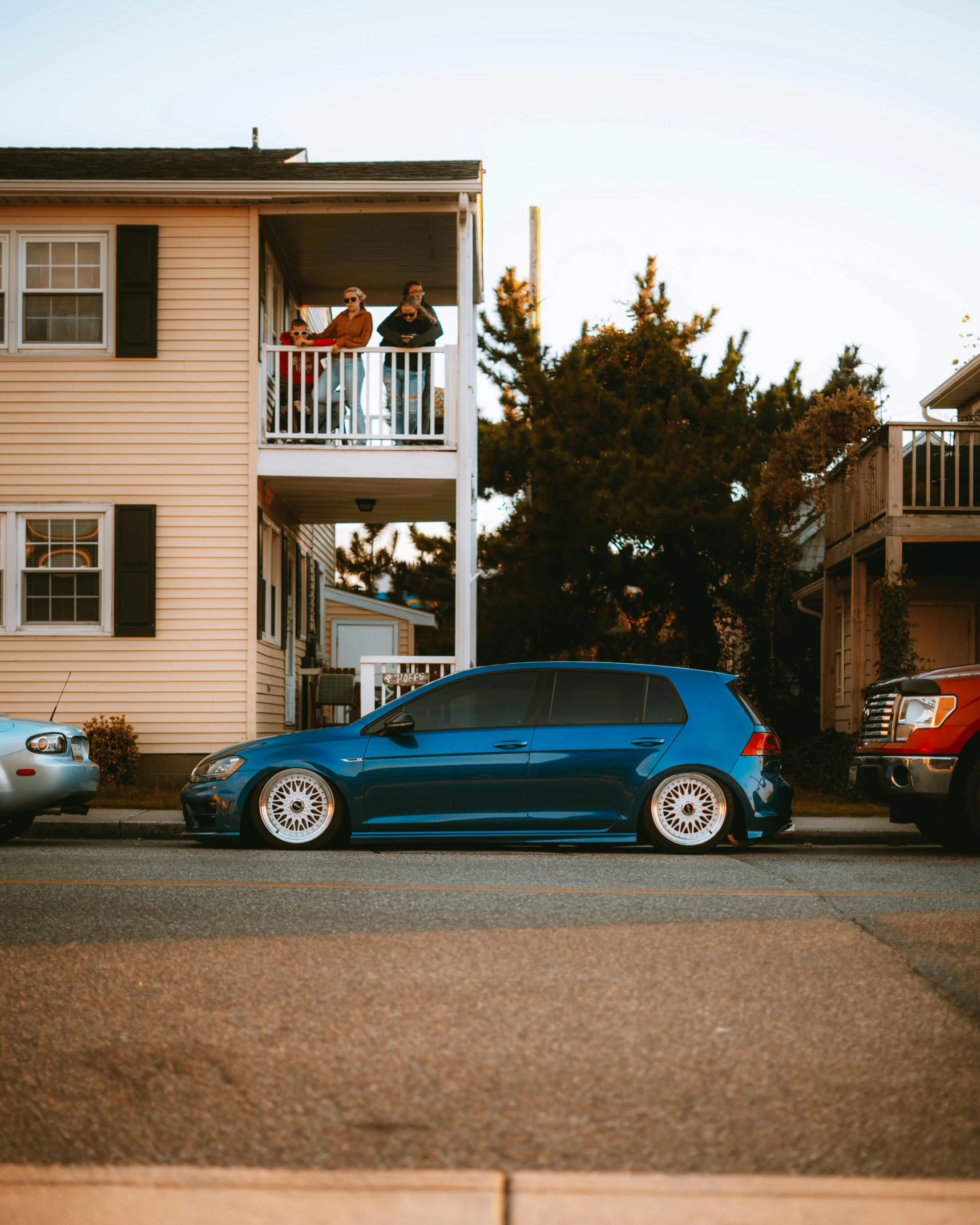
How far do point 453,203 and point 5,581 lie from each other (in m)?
6.94

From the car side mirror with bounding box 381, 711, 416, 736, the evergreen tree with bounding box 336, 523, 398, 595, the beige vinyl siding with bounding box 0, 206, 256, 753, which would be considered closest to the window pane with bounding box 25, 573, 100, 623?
the beige vinyl siding with bounding box 0, 206, 256, 753

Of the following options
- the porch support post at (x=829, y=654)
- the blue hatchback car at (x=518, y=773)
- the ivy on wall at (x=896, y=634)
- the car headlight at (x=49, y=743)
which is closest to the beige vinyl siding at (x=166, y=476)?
the car headlight at (x=49, y=743)

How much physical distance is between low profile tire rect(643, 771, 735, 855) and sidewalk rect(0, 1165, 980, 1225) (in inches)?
286

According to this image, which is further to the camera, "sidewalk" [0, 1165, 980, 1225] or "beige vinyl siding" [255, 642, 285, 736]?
"beige vinyl siding" [255, 642, 285, 736]

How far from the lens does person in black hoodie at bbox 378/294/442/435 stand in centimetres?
1691

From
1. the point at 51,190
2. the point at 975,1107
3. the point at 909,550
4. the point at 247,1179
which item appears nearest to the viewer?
the point at 247,1179

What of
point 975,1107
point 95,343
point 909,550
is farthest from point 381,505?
point 975,1107

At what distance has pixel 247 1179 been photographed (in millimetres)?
3363

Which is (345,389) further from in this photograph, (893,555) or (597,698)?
(597,698)

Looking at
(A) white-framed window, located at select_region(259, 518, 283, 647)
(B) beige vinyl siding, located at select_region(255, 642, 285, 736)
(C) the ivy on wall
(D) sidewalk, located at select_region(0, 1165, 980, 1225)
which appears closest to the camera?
(D) sidewalk, located at select_region(0, 1165, 980, 1225)

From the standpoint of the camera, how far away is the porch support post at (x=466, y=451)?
1662 cm

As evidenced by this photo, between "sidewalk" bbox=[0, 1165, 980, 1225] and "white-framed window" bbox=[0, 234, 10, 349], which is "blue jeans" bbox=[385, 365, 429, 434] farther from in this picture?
"sidewalk" bbox=[0, 1165, 980, 1225]

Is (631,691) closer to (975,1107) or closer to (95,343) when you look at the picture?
(975,1107)

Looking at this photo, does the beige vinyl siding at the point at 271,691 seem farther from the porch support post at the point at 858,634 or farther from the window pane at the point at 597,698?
the porch support post at the point at 858,634
